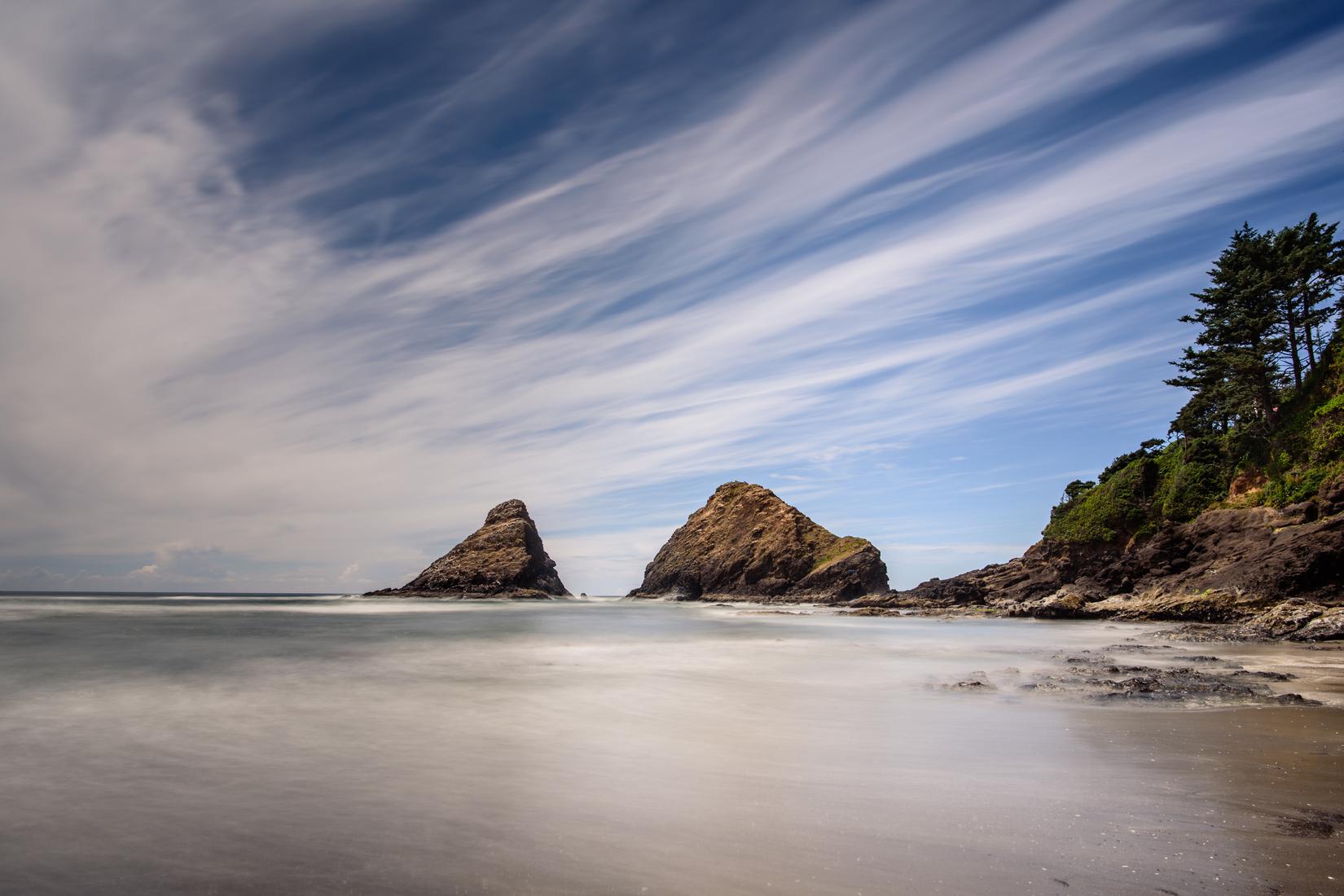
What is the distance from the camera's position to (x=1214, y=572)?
30094 millimetres

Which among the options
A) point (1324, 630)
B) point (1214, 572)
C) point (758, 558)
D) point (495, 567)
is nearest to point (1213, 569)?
point (1214, 572)

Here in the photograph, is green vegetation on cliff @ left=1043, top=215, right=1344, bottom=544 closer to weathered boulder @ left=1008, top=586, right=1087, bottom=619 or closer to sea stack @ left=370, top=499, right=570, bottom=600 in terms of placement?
weathered boulder @ left=1008, top=586, right=1087, bottom=619

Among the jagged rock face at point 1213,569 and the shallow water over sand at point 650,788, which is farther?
the jagged rock face at point 1213,569

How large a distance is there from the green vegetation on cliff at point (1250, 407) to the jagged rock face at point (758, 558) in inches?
1497

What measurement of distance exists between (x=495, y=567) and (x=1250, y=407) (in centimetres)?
8036

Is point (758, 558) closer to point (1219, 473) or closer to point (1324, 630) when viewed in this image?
point (1219, 473)

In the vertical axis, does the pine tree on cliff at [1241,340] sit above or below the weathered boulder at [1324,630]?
above

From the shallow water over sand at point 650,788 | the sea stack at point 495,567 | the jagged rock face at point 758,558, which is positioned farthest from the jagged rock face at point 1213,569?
the sea stack at point 495,567

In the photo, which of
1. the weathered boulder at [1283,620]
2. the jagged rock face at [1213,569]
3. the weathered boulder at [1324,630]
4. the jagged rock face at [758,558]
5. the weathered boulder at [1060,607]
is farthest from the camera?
the jagged rock face at [758,558]

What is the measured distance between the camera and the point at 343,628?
32.7 m

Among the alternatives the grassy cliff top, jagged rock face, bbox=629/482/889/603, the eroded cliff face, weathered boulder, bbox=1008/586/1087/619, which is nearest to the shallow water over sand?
the eroded cliff face

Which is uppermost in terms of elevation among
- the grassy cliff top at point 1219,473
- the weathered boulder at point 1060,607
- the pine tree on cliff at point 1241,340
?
the pine tree on cliff at point 1241,340

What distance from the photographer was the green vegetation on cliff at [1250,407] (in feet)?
105

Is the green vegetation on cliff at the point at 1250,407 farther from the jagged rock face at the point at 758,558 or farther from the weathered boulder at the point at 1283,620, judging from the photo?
the jagged rock face at the point at 758,558
